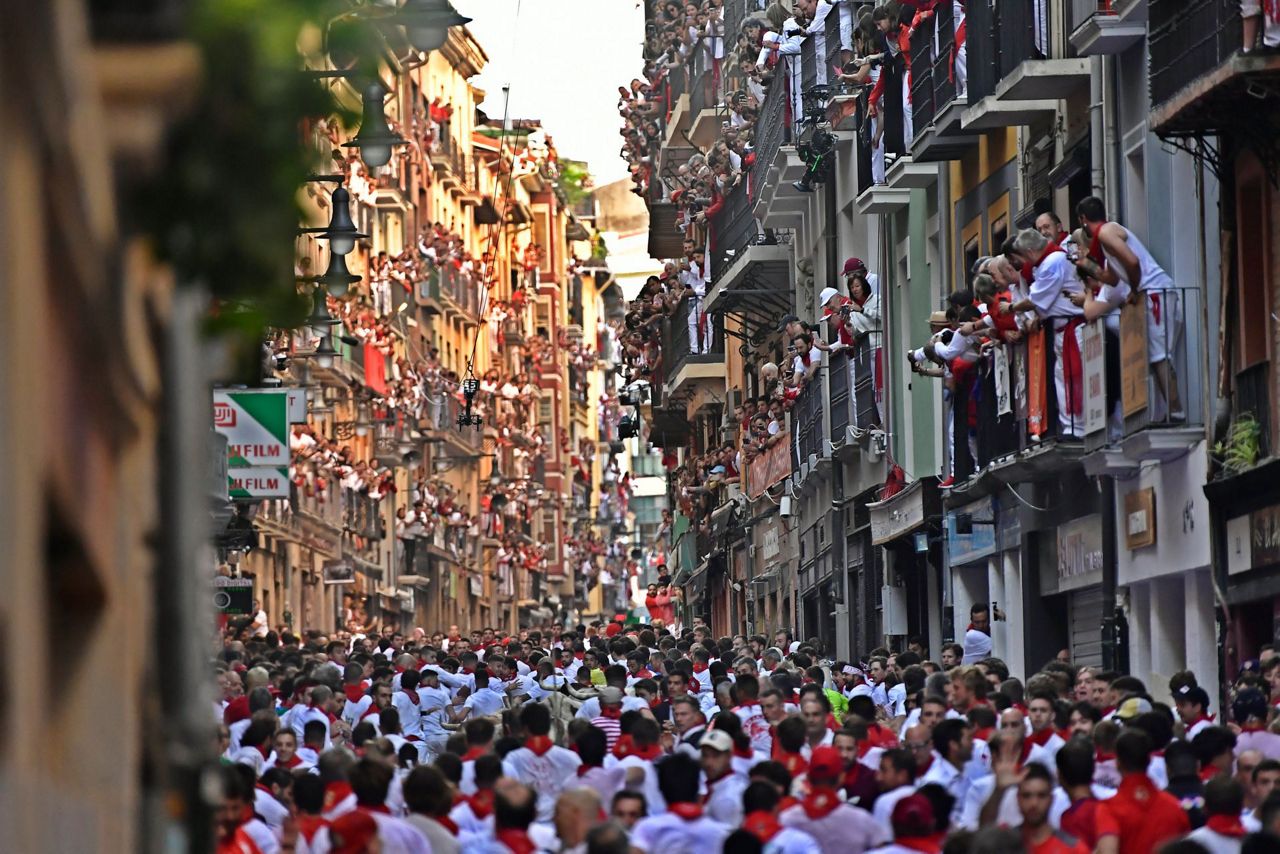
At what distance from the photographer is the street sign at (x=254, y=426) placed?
2642 cm

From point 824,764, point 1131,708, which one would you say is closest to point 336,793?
point 824,764

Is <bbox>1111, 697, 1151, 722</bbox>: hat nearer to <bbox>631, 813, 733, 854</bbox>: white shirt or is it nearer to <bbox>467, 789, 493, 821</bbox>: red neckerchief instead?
<bbox>467, 789, 493, 821</bbox>: red neckerchief

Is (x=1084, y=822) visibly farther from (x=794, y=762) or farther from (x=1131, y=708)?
(x=1131, y=708)

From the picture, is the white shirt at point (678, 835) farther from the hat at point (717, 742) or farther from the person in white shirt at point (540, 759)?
the person in white shirt at point (540, 759)

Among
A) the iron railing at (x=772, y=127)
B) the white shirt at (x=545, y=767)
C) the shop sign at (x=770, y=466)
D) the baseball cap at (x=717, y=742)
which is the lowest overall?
the white shirt at (x=545, y=767)

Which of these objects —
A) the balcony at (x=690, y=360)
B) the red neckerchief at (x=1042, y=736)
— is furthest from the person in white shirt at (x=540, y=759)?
the balcony at (x=690, y=360)

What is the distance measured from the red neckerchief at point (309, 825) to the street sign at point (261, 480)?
14830 millimetres

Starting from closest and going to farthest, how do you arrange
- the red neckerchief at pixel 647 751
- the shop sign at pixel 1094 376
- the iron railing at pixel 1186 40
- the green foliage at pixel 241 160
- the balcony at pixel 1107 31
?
the green foliage at pixel 241 160 → the red neckerchief at pixel 647 751 → the iron railing at pixel 1186 40 → the balcony at pixel 1107 31 → the shop sign at pixel 1094 376

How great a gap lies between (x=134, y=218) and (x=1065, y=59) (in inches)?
814

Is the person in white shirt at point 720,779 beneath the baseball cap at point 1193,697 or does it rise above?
beneath

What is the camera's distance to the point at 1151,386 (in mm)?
22609

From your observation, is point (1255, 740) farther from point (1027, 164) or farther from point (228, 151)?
point (1027, 164)

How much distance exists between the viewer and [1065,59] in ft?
84.4

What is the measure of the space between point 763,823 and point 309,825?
1946 mm
